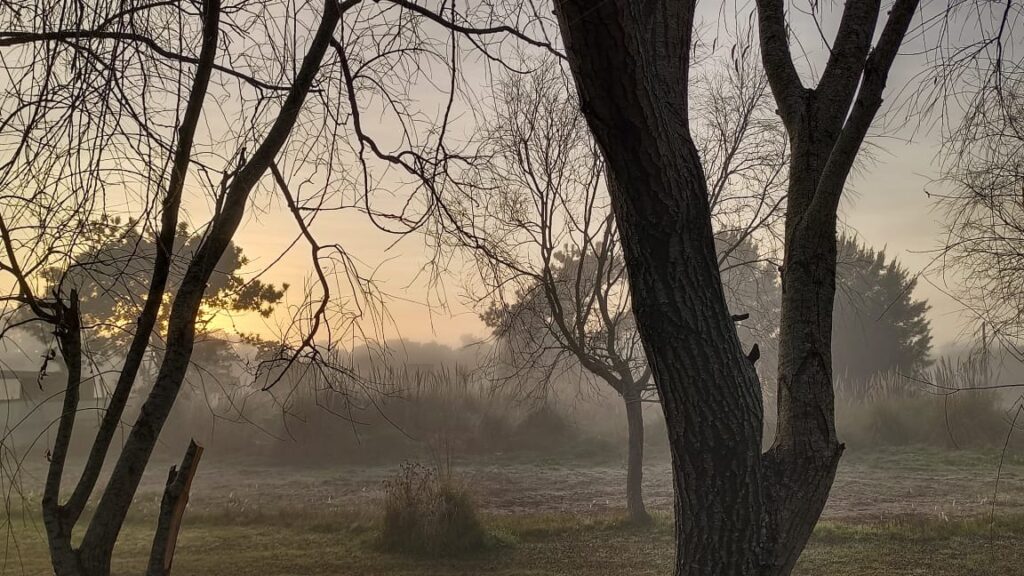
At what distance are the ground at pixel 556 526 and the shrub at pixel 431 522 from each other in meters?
0.18

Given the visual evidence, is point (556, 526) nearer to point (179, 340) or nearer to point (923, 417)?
point (179, 340)

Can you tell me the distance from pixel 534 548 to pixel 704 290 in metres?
5.47

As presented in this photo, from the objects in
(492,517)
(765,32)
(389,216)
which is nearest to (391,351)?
(389,216)

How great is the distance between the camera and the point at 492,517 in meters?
7.62

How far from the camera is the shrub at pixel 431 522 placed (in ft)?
21.3

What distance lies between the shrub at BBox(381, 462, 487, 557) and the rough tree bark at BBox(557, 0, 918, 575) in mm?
5139

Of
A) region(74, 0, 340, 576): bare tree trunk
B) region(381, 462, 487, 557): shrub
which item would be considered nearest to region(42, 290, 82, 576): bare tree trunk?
region(74, 0, 340, 576): bare tree trunk

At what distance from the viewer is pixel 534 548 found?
6.52 metres

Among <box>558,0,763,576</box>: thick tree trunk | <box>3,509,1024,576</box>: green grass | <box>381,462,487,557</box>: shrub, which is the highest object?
<box>558,0,763,576</box>: thick tree trunk

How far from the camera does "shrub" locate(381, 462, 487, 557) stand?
650 centimetres

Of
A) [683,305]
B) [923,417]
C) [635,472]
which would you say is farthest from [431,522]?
[923,417]

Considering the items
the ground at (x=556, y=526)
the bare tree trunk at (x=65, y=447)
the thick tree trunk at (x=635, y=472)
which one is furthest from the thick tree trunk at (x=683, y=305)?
the thick tree trunk at (x=635, y=472)

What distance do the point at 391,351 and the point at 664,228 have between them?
1.19 m

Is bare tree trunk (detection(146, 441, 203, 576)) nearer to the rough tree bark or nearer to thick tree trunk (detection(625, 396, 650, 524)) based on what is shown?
the rough tree bark
